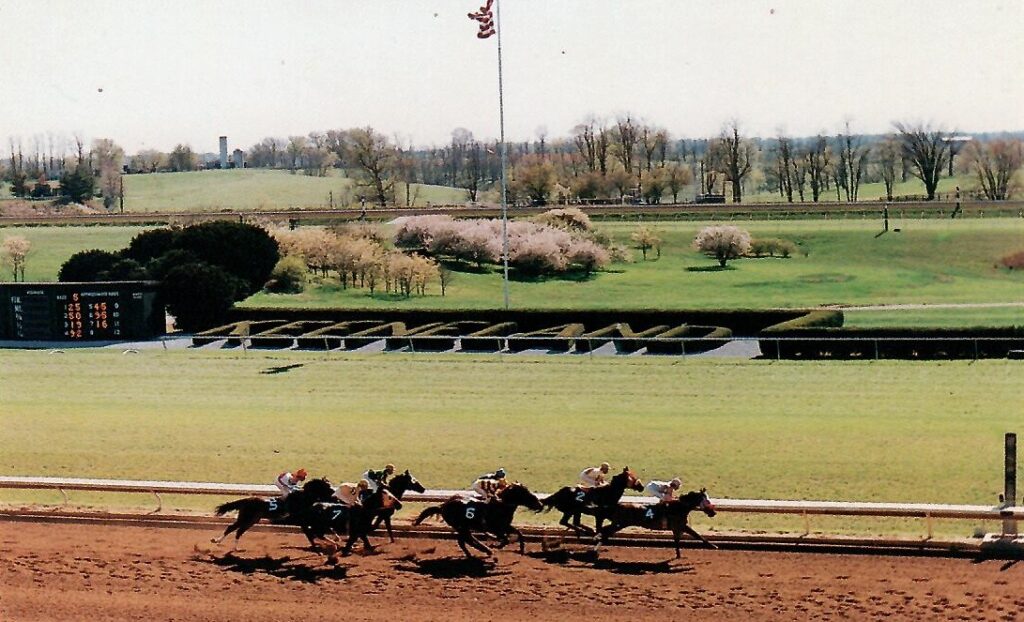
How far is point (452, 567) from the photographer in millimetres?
14117

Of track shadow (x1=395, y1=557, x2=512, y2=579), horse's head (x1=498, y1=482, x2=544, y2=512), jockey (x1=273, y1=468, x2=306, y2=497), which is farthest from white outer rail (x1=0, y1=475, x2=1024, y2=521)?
jockey (x1=273, y1=468, x2=306, y2=497)

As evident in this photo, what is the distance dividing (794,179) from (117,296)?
6619cm

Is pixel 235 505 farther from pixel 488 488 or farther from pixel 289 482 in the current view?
pixel 488 488

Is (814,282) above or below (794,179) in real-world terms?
below

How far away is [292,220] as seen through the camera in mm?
68062

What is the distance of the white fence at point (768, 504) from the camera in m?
14.3

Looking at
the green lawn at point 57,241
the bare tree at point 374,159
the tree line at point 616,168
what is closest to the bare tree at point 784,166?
the tree line at point 616,168

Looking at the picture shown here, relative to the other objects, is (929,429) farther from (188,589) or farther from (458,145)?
(458,145)

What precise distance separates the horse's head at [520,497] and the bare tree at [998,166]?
238ft

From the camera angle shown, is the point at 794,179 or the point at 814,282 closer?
the point at 814,282

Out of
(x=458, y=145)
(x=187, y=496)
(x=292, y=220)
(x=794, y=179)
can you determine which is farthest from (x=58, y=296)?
(x=458, y=145)

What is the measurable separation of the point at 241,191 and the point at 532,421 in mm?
82138

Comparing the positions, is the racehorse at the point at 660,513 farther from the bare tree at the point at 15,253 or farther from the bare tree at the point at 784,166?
the bare tree at the point at 784,166

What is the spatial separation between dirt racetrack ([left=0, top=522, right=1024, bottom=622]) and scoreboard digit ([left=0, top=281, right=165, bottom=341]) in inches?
930
